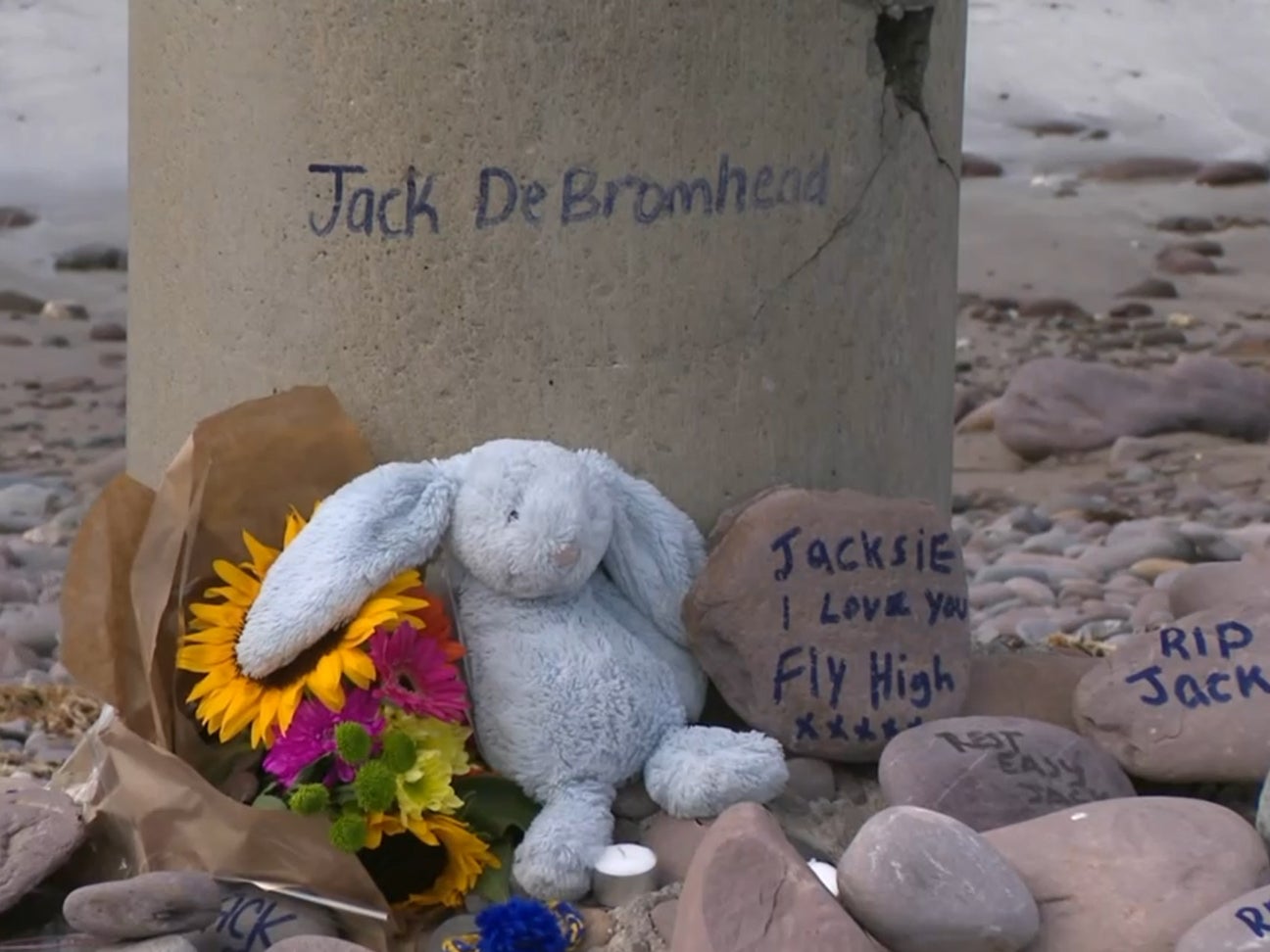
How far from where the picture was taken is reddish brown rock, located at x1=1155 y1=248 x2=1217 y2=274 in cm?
677

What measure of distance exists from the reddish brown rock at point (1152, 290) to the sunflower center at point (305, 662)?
4.89 meters

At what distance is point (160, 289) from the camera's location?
288cm

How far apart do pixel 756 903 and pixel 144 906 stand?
0.65 meters

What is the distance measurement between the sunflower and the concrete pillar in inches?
12.9

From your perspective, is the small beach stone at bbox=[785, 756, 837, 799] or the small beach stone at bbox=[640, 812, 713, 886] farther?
the small beach stone at bbox=[785, 756, 837, 799]

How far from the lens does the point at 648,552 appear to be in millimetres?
2605

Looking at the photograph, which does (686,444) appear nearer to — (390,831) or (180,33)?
(390,831)

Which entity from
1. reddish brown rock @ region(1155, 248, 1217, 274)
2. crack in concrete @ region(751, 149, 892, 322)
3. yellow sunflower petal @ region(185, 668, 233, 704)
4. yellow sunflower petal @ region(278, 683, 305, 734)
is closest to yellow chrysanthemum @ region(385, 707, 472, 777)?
yellow sunflower petal @ region(278, 683, 305, 734)

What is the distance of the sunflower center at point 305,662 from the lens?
2367 millimetres

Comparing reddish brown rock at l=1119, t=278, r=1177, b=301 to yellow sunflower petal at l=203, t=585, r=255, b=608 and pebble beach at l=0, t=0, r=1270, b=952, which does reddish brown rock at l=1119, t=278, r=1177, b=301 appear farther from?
yellow sunflower petal at l=203, t=585, r=255, b=608

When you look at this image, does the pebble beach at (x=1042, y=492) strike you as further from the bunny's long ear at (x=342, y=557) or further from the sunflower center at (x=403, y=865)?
the bunny's long ear at (x=342, y=557)

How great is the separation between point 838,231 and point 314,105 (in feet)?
2.41

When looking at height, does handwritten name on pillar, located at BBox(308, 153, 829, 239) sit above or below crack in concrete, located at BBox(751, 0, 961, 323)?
below

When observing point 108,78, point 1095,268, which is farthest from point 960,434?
point 108,78
